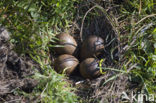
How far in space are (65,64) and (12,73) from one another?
0.83 meters

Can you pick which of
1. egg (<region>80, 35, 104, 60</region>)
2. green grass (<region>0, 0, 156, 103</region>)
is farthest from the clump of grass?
egg (<region>80, 35, 104, 60</region>)

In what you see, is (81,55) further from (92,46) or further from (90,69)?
(90,69)

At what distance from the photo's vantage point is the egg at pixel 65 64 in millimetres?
3803

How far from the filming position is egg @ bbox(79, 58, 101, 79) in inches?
148

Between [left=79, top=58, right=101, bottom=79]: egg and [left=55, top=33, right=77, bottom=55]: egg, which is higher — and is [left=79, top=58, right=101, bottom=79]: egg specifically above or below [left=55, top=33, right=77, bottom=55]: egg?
below

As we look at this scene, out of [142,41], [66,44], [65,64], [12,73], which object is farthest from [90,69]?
[12,73]

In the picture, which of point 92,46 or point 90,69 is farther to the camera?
point 92,46

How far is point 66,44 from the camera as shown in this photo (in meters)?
3.95

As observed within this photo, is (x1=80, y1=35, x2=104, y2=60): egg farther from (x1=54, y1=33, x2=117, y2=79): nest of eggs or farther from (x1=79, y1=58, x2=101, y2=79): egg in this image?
(x1=79, y1=58, x2=101, y2=79): egg

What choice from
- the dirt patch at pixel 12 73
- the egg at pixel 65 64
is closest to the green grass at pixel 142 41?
the egg at pixel 65 64

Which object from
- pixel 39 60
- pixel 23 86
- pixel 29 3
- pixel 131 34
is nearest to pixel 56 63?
pixel 39 60

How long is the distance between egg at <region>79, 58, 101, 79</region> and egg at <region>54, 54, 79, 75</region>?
0.49ft

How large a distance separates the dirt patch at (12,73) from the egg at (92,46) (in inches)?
37.0

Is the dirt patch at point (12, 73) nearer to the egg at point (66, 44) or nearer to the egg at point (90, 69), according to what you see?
the egg at point (66, 44)
